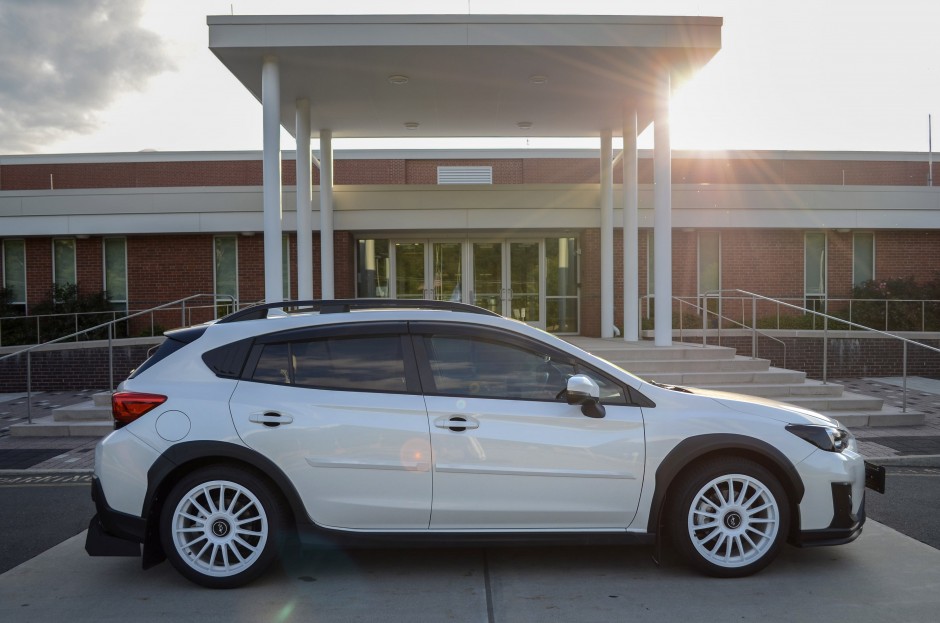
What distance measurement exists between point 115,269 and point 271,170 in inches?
373

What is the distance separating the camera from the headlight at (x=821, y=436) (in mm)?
4598

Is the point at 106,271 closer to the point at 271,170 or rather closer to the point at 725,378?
the point at 271,170

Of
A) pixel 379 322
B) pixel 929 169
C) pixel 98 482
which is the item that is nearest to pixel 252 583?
pixel 98 482

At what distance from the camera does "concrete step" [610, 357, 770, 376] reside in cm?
1155

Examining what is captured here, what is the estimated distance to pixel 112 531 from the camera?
4.36 meters

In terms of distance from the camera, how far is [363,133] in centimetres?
1761

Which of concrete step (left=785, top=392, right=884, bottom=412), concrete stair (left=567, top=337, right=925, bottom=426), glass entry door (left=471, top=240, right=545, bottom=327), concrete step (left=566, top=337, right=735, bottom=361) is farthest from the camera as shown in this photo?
glass entry door (left=471, top=240, right=545, bottom=327)

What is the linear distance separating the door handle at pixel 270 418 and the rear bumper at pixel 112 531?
2.79 ft

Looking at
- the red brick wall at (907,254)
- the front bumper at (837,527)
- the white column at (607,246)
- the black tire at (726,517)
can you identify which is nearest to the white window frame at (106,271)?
the white column at (607,246)

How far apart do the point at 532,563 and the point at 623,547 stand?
742 millimetres

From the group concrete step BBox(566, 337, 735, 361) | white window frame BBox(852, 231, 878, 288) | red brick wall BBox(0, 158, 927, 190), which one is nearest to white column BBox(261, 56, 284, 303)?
concrete step BBox(566, 337, 735, 361)

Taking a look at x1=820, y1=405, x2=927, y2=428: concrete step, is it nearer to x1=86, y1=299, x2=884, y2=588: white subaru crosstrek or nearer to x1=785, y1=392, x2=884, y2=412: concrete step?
x1=785, y1=392, x2=884, y2=412: concrete step

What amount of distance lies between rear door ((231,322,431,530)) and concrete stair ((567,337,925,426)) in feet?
23.6

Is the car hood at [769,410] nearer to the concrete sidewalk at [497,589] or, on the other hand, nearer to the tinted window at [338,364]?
the concrete sidewalk at [497,589]
